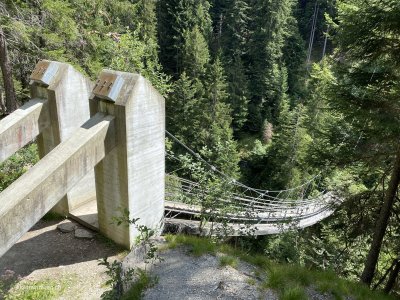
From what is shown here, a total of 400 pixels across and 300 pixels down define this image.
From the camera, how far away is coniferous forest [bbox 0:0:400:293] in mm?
4836

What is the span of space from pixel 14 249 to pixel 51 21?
5963mm

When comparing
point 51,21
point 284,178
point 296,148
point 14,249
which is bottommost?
point 284,178

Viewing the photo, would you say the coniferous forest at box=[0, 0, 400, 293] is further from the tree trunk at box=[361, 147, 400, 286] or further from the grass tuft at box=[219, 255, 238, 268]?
the grass tuft at box=[219, 255, 238, 268]

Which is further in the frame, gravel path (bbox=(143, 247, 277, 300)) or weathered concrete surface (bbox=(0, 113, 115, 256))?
gravel path (bbox=(143, 247, 277, 300))

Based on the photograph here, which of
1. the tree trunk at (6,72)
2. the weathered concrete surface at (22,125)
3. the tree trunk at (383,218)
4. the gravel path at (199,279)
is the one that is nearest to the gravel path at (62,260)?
the gravel path at (199,279)

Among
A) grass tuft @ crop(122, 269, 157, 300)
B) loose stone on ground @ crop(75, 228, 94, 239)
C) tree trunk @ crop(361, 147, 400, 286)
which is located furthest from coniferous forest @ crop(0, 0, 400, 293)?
grass tuft @ crop(122, 269, 157, 300)

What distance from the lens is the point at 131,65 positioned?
880cm

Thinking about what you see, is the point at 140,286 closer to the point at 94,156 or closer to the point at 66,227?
the point at 94,156

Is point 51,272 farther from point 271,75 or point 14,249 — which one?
point 271,75

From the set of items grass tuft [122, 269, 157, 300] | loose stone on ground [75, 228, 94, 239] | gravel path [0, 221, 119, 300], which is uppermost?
grass tuft [122, 269, 157, 300]

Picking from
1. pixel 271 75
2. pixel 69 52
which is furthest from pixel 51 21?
pixel 271 75

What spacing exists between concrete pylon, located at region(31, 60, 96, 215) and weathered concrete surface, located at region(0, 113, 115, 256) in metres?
1.02

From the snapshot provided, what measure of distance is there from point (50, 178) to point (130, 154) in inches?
39.6

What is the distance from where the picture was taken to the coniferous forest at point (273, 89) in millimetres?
4836
